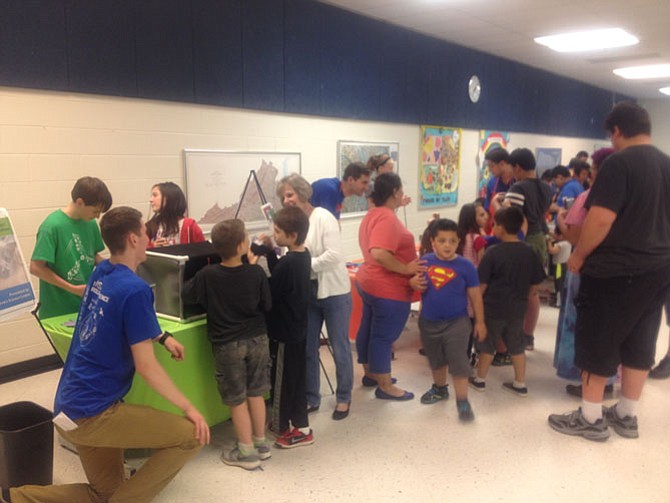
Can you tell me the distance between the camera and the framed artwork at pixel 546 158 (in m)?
9.26

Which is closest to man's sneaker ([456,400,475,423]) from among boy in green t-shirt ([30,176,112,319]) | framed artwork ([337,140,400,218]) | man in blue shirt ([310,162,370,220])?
man in blue shirt ([310,162,370,220])

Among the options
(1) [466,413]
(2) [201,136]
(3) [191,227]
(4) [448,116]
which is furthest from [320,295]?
(4) [448,116]

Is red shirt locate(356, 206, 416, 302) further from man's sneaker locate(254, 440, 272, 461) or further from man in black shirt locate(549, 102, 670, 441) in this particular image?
man's sneaker locate(254, 440, 272, 461)

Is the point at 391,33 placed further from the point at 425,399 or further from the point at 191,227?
→ the point at 425,399

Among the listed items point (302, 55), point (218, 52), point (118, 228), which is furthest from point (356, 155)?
point (118, 228)

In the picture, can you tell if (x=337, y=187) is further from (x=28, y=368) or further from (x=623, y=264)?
(x=28, y=368)

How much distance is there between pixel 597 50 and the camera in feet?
22.9

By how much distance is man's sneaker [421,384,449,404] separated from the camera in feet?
10.5

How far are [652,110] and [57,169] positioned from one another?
1440cm

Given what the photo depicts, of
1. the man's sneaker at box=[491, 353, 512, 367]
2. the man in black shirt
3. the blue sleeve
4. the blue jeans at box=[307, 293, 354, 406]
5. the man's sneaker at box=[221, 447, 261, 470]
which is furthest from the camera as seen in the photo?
the man's sneaker at box=[491, 353, 512, 367]

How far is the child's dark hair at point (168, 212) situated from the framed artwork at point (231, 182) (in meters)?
0.97

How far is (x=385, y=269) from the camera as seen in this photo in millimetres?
3045

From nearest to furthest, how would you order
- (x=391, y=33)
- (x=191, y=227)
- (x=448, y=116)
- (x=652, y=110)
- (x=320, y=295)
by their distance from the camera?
(x=320, y=295) → (x=191, y=227) → (x=391, y=33) → (x=448, y=116) → (x=652, y=110)

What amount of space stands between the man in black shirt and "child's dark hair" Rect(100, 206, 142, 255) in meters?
2.17
